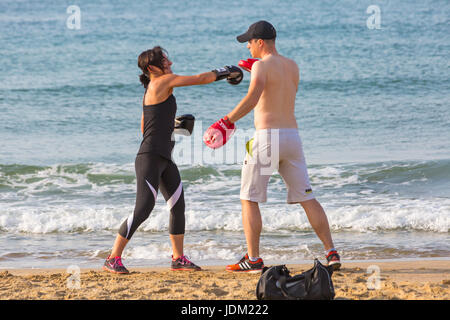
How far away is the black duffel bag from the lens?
374cm

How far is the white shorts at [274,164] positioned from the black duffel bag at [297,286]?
85 cm

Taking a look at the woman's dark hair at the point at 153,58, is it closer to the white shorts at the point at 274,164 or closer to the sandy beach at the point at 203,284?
the white shorts at the point at 274,164

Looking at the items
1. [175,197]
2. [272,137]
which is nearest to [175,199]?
[175,197]

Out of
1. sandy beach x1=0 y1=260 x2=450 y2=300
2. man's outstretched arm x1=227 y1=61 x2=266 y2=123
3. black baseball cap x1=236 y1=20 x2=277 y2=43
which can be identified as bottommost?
sandy beach x1=0 y1=260 x2=450 y2=300

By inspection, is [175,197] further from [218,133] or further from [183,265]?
[218,133]

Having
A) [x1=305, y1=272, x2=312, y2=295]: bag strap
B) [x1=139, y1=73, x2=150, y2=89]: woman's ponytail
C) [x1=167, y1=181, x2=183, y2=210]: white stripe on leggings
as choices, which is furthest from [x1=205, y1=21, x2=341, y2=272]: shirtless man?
[x1=305, y1=272, x2=312, y2=295]: bag strap

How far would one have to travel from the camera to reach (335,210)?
7652mm

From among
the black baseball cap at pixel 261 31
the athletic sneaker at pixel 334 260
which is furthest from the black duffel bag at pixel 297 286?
the black baseball cap at pixel 261 31

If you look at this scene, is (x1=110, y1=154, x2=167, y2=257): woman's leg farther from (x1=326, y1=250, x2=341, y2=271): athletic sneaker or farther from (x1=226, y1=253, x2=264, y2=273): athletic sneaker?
(x1=326, y1=250, x2=341, y2=271): athletic sneaker

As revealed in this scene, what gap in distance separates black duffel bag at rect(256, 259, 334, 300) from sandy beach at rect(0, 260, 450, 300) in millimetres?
206

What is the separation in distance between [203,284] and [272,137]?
119 centimetres
